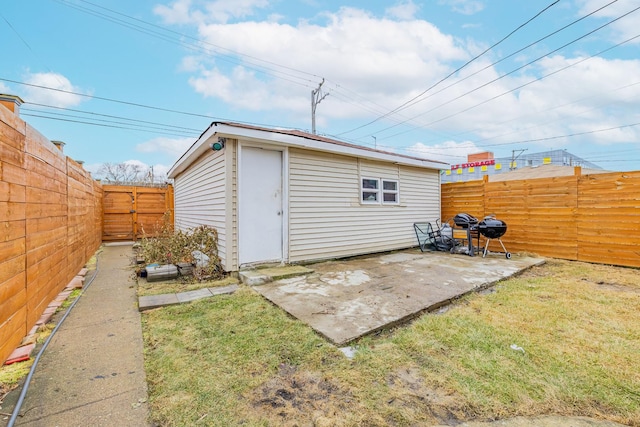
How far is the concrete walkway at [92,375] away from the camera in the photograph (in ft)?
5.40

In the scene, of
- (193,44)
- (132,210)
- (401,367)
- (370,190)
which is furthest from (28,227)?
(193,44)

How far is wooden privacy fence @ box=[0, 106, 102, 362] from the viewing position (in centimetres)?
218

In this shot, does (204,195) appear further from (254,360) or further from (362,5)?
(362,5)

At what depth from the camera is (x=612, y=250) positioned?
564 centimetres

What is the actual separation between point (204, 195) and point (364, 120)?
45.0 ft

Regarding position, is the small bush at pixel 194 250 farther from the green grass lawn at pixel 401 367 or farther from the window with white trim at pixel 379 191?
the window with white trim at pixel 379 191

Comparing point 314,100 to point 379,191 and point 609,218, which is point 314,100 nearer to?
point 379,191

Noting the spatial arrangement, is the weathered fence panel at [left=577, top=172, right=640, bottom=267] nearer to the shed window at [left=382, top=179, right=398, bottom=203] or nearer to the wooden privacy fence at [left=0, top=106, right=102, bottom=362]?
the shed window at [left=382, top=179, right=398, bottom=203]

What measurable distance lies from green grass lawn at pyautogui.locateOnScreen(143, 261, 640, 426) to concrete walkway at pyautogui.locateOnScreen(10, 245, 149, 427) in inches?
5.2

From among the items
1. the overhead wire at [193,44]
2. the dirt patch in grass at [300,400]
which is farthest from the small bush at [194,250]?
the overhead wire at [193,44]

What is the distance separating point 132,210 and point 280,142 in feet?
28.9

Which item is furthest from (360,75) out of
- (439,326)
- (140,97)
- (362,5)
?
(439,326)

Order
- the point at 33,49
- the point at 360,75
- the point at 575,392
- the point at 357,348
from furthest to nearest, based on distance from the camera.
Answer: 1. the point at 360,75
2. the point at 33,49
3. the point at 357,348
4. the point at 575,392

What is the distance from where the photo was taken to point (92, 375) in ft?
6.80
